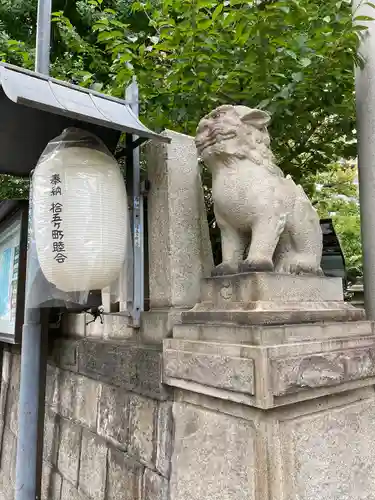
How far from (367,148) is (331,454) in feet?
7.20

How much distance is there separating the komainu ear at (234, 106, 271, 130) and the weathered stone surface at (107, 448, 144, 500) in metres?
2.15

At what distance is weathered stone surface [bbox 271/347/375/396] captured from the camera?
1.66 meters

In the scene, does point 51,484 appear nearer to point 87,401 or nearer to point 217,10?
point 87,401

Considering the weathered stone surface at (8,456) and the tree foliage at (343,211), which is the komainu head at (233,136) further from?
the tree foliage at (343,211)

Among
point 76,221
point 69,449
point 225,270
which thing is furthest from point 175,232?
point 69,449

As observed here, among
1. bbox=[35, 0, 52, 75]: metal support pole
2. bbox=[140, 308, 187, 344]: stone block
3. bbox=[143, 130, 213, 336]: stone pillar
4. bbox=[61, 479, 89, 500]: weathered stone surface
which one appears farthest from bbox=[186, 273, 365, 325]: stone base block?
bbox=[35, 0, 52, 75]: metal support pole

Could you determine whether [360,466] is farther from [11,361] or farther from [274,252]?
[11,361]

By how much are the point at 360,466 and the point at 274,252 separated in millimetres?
1204

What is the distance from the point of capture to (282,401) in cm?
167

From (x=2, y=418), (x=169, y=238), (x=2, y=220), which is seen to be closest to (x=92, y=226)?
(x=169, y=238)

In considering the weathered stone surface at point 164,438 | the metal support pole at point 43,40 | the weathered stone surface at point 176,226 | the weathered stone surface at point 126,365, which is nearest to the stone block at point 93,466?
the weathered stone surface at point 126,365

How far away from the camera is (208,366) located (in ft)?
6.24

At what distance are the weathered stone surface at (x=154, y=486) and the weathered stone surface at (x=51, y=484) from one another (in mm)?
1381

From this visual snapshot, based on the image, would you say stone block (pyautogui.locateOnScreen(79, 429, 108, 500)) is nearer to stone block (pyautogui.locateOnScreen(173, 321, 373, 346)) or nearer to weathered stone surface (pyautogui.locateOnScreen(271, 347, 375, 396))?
stone block (pyautogui.locateOnScreen(173, 321, 373, 346))
